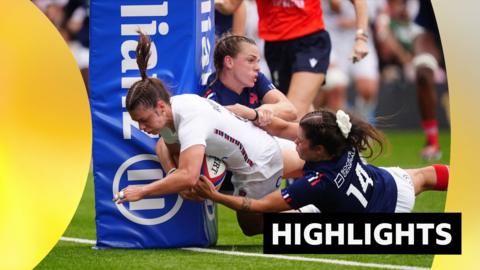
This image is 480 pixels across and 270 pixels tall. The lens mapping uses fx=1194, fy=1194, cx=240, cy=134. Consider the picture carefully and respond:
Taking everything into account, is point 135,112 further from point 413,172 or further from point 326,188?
point 413,172

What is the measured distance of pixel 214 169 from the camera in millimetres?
6879

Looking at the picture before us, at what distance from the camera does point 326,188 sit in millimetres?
→ 6500

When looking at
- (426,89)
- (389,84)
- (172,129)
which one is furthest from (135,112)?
(389,84)

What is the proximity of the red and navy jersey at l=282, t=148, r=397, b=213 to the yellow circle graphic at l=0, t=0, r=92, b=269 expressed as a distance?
125 centimetres

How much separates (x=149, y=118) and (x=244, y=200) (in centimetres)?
69

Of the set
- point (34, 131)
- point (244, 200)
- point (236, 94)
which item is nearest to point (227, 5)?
point (236, 94)

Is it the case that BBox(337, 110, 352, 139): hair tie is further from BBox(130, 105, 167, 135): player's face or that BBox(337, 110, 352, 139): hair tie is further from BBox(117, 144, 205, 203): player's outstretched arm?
BBox(130, 105, 167, 135): player's face

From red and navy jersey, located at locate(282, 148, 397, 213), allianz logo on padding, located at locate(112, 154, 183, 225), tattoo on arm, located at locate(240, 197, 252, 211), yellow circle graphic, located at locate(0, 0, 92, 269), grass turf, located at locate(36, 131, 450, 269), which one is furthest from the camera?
allianz logo on padding, located at locate(112, 154, 183, 225)

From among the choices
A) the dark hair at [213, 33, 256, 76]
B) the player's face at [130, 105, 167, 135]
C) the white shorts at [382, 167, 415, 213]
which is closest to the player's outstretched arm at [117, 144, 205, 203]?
the player's face at [130, 105, 167, 135]

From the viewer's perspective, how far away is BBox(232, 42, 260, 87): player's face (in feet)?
23.3

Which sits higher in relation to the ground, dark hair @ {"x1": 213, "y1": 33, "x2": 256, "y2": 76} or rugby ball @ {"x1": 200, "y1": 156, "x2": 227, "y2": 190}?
dark hair @ {"x1": 213, "y1": 33, "x2": 256, "y2": 76}

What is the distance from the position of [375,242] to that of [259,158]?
3.79ft

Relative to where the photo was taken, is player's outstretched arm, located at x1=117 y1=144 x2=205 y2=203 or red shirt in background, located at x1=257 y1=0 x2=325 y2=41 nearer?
player's outstretched arm, located at x1=117 y1=144 x2=205 y2=203

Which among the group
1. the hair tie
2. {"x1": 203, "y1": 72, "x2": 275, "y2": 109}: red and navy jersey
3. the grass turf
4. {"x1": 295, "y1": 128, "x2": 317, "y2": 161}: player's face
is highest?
{"x1": 203, "y1": 72, "x2": 275, "y2": 109}: red and navy jersey
